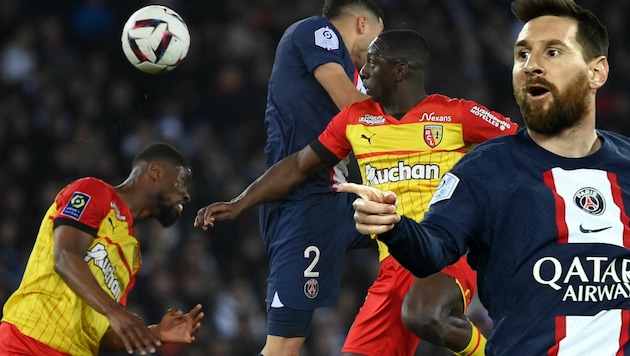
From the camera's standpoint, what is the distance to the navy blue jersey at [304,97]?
5.93 metres

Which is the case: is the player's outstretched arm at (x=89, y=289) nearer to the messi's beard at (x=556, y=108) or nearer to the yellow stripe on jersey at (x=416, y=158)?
the yellow stripe on jersey at (x=416, y=158)

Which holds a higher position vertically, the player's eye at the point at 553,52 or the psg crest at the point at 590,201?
the player's eye at the point at 553,52

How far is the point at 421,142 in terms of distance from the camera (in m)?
5.20

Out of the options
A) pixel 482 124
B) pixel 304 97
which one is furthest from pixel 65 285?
pixel 482 124

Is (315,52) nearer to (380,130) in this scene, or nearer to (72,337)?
(380,130)

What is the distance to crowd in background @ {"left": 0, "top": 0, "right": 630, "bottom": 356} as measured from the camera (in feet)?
34.3

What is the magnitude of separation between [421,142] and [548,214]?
195 centimetres

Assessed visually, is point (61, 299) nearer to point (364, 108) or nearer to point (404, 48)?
point (364, 108)

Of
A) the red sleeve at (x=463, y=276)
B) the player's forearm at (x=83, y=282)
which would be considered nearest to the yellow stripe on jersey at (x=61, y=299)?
the player's forearm at (x=83, y=282)

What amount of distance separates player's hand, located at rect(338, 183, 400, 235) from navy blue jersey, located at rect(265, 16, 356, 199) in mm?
3070

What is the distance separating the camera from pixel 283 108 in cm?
604

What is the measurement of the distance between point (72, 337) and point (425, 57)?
94.4 inches

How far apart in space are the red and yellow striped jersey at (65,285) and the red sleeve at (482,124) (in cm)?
205

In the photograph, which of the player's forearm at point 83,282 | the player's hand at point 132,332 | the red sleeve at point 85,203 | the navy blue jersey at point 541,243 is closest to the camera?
the navy blue jersey at point 541,243
